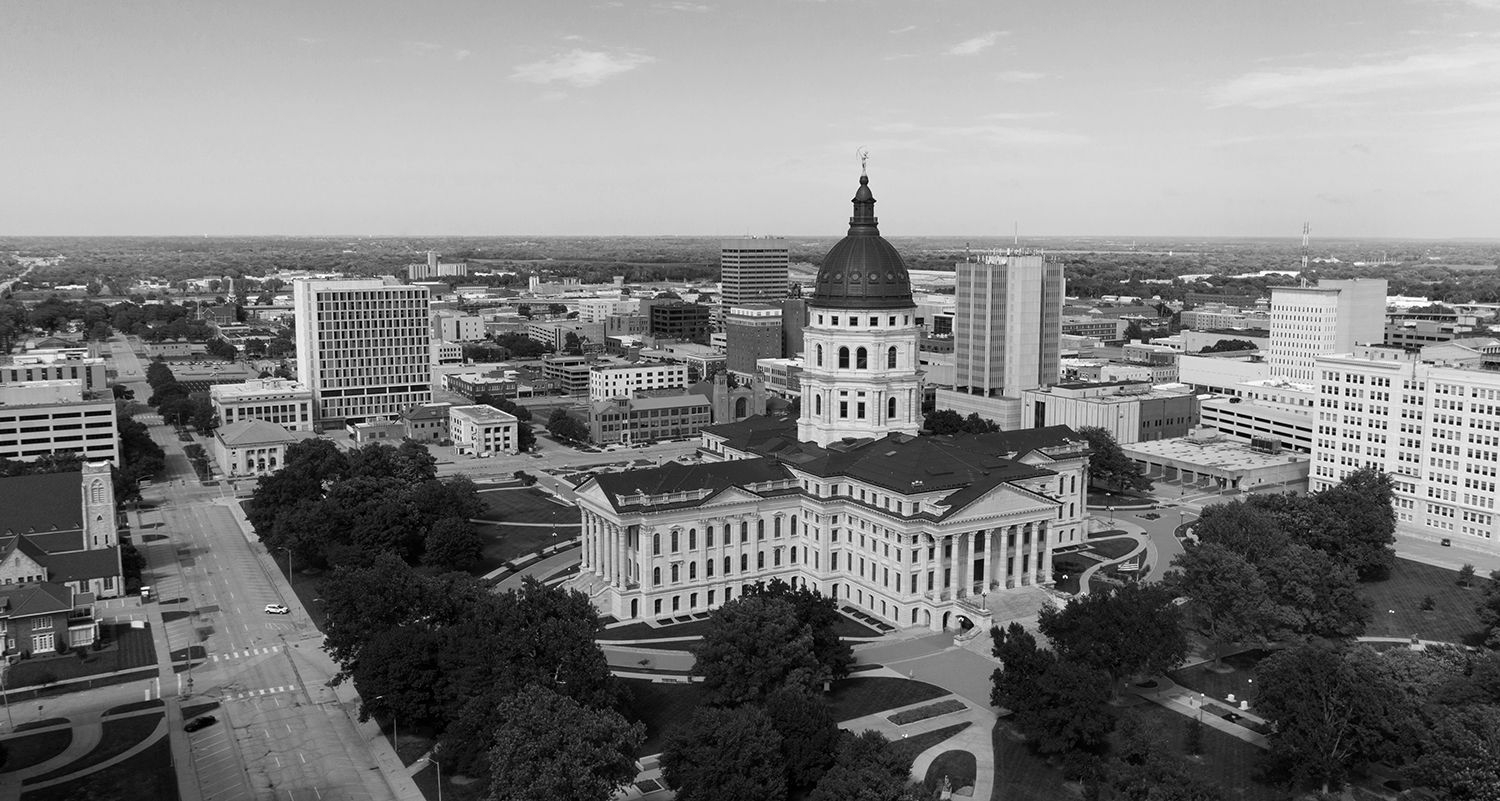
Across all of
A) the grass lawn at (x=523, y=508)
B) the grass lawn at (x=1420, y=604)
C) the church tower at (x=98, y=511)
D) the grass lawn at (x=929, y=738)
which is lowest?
the grass lawn at (x=929, y=738)

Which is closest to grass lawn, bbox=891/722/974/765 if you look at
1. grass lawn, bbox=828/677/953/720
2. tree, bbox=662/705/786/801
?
grass lawn, bbox=828/677/953/720

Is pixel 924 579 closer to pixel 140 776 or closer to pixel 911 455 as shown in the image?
pixel 911 455

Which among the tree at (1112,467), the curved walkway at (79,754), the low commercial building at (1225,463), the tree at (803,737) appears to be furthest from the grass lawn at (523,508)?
the low commercial building at (1225,463)

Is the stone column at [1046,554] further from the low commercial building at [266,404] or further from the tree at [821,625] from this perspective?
the low commercial building at [266,404]

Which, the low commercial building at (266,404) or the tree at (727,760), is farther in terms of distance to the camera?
the low commercial building at (266,404)

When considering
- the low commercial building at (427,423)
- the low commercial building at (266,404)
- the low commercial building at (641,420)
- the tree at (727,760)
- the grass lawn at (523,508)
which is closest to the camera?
the tree at (727,760)

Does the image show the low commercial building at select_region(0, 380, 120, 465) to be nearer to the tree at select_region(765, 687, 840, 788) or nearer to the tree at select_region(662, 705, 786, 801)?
the tree at select_region(662, 705, 786, 801)
